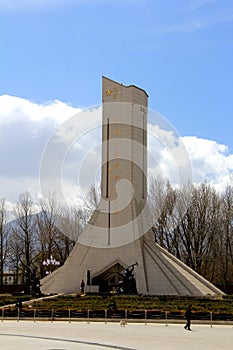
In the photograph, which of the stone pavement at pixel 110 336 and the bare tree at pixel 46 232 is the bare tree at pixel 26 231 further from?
the stone pavement at pixel 110 336

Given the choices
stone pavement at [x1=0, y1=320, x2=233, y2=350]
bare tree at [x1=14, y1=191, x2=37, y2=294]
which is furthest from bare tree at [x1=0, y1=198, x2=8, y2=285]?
stone pavement at [x1=0, y1=320, x2=233, y2=350]

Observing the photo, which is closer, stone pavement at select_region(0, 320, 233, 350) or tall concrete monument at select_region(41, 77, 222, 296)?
stone pavement at select_region(0, 320, 233, 350)

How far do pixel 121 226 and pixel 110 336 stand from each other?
21054 mm

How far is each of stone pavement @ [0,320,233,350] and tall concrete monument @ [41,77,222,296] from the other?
14315 mm

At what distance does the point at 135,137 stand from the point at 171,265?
9.83 metres

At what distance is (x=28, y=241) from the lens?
4853 cm

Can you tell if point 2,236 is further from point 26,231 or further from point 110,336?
point 110,336

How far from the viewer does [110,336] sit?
1669cm

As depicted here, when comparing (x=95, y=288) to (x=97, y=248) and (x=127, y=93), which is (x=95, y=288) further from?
(x=127, y=93)

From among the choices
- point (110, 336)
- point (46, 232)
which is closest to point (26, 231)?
point (46, 232)

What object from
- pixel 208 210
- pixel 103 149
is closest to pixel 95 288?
pixel 103 149

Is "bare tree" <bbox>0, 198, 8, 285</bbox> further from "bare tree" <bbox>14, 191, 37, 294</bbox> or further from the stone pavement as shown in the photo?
the stone pavement

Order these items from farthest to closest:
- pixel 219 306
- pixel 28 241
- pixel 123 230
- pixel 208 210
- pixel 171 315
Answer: pixel 28 241
pixel 208 210
pixel 123 230
pixel 219 306
pixel 171 315

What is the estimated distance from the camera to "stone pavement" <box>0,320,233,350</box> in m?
14.4
